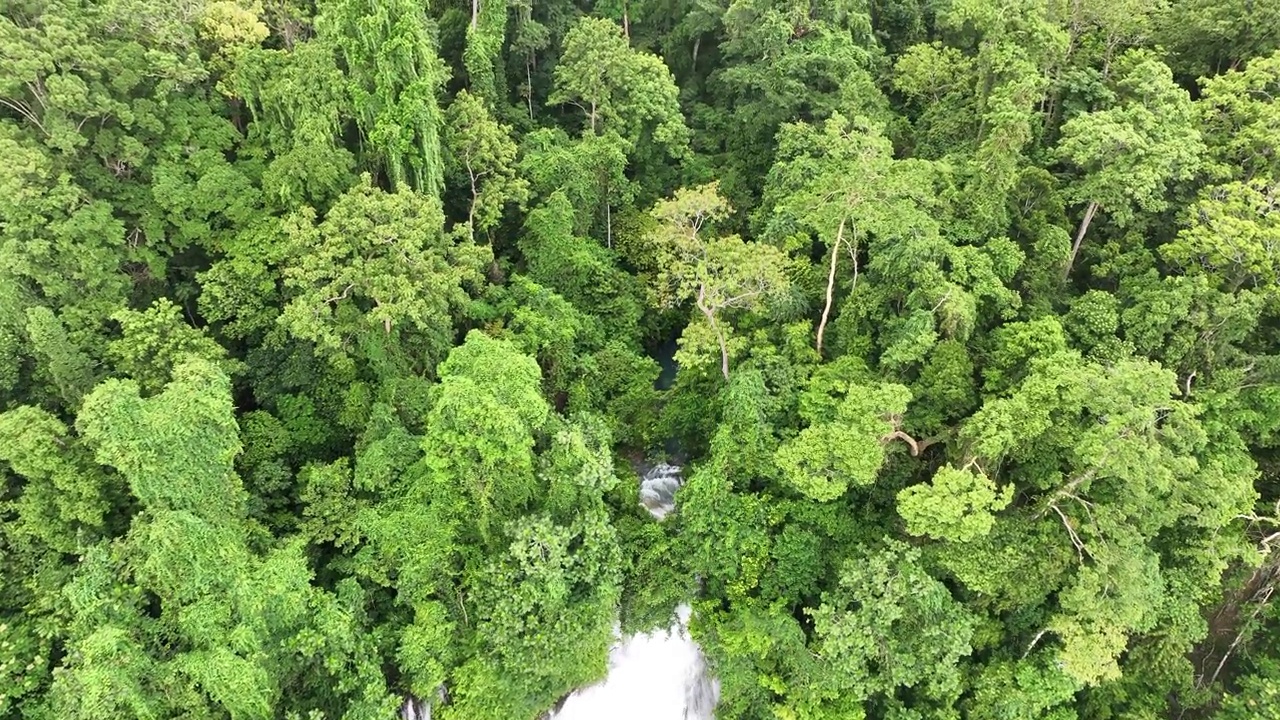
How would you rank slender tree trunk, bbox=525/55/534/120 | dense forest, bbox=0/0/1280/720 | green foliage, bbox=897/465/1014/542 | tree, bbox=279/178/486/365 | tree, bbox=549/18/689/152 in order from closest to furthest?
green foliage, bbox=897/465/1014/542 → dense forest, bbox=0/0/1280/720 → tree, bbox=279/178/486/365 → tree, bbox=549/18/689/152 → slender tree trunk, bbox=525/55/534/120

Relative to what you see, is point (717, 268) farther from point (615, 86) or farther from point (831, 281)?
point (615, 86)

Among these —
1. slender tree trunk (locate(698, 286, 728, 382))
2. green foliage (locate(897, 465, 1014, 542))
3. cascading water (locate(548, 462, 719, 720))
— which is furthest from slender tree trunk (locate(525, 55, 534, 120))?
Answer: green foliage (locate(897, 465, 1014, 542))

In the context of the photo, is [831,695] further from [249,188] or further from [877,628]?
[249,188]

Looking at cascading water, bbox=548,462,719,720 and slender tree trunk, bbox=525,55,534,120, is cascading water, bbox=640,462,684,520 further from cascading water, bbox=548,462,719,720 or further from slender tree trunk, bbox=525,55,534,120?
slender tree trunk, bbox=525,55,534,120

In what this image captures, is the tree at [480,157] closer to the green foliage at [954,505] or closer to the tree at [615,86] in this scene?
the tree at [615,86]

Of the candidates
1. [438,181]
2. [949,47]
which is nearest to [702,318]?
[438,181]
